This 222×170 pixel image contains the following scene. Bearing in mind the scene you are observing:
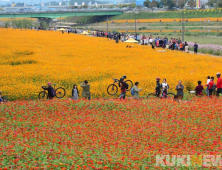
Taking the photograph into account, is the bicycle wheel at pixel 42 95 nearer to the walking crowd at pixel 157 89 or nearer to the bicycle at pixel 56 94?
the bicycle at pixel 56 94

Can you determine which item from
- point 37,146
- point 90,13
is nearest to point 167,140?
point 37,146

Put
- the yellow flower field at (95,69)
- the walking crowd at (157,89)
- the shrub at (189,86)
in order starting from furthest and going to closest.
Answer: the yellow flower field at (95,69) → the shrub at (189,86) → the walking crowd at (157,89)

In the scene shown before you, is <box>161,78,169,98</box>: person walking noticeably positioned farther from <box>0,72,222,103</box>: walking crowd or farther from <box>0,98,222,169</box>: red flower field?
<box>0,98,222,169</box>: red flower field

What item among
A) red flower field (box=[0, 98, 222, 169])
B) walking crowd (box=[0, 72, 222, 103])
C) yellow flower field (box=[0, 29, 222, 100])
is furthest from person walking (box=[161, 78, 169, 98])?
yellow flower field (box=[0, 29, 222, 100])

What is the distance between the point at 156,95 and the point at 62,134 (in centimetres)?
896

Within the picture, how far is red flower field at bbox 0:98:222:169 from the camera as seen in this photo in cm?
1282

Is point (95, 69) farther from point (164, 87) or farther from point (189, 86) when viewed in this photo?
point (164, 87)

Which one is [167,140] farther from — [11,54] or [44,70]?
[11,54]

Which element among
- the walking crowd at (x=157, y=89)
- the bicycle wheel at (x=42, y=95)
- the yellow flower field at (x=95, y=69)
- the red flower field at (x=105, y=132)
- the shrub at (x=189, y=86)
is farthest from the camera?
the yellow flower field at (x=95, y=69)

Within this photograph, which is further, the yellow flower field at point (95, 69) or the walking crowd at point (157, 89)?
the yellow flower field at point (95, 69)

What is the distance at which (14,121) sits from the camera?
18891mm

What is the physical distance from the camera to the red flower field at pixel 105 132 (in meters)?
12.8

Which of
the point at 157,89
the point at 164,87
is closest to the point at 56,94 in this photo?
the point at 157,89

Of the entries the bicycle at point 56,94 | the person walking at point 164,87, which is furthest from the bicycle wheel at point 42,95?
the person walking at point 164,87
